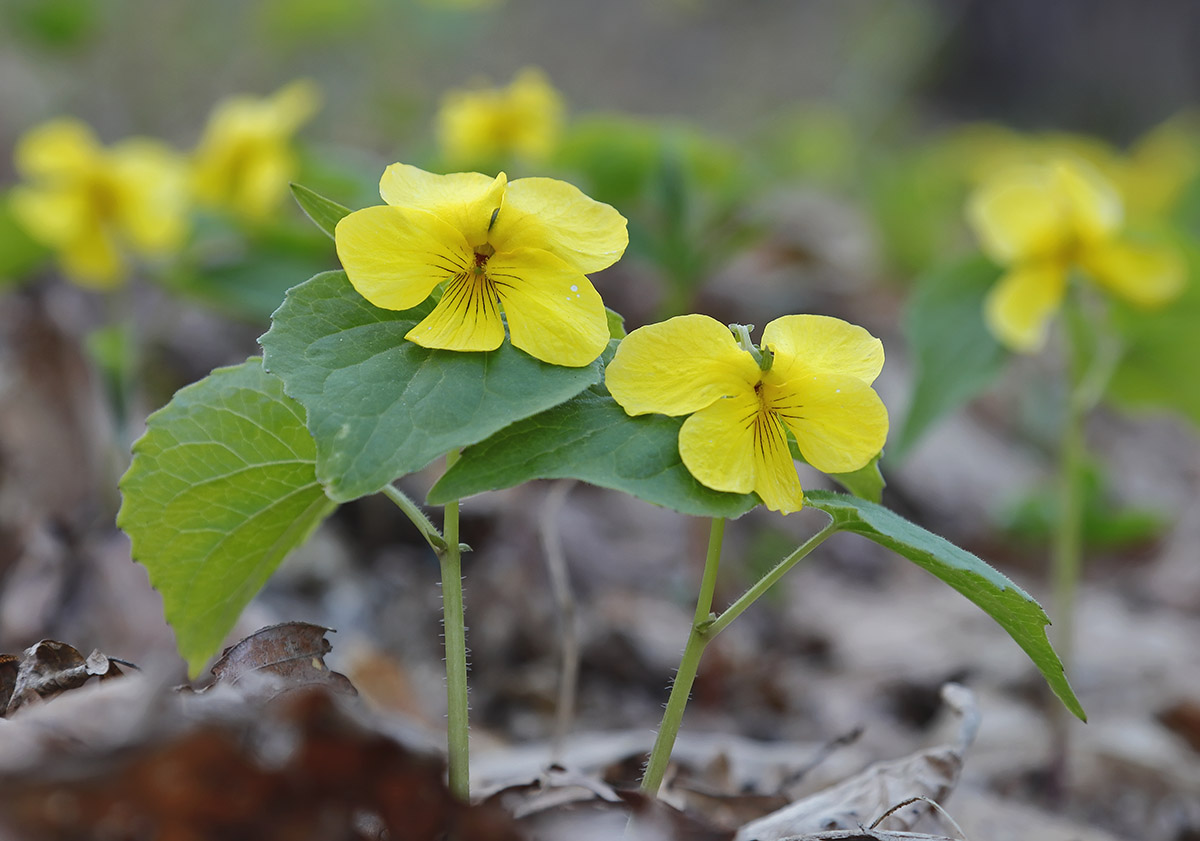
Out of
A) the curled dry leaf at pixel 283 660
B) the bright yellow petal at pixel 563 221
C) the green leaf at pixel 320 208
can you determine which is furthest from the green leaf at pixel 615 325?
the curled dry leaf at pixel 283 660

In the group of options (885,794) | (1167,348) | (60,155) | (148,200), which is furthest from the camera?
(148,200)

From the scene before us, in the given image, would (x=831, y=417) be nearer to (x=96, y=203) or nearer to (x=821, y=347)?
(x=821, y=347)

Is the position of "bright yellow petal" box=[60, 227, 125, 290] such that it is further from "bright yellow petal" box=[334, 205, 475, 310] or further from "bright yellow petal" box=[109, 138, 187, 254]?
"bright yellow petal" box=[334, 205, 475, 310]

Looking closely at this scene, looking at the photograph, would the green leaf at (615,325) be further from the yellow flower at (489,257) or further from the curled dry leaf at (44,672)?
the curled dry leaf at (44,672)

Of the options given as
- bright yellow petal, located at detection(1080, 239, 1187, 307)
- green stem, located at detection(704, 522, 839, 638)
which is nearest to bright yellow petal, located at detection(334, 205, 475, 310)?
green stem, located at detection(704, 522, 839, 638)

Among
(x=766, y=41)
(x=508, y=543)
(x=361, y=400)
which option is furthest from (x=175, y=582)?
(x=766, y=41)

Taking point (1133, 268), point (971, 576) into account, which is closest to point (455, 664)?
point (971, 576)
